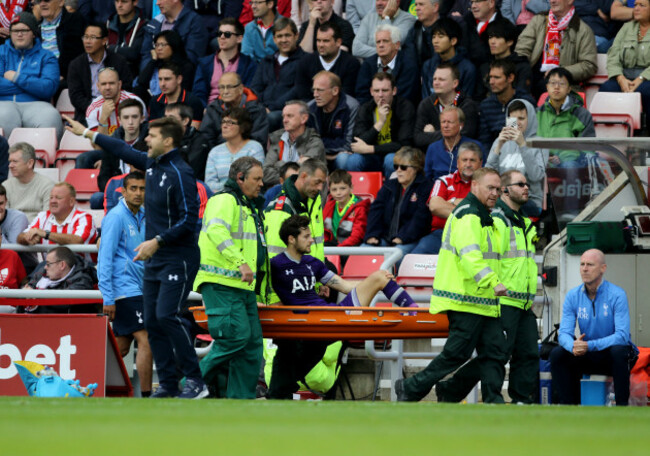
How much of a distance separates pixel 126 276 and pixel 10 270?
169cm

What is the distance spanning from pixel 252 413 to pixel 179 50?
9.68 metres

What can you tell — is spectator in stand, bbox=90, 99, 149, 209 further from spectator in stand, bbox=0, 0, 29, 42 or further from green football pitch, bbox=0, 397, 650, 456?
green football pitch, bbox=0, 397, 650, 456

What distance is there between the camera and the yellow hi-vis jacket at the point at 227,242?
955 centimetres

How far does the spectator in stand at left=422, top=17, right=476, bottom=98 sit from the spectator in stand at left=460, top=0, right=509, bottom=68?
9.2 inches

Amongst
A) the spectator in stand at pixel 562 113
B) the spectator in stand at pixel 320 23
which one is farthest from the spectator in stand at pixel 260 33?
the spectator in stand at pixel 562 113

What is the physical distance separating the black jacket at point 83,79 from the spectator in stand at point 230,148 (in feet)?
9.61

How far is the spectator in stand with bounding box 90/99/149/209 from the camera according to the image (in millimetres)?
13914

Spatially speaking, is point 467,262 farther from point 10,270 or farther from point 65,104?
point 65,104

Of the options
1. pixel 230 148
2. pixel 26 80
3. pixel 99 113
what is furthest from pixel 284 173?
pixel 26 80

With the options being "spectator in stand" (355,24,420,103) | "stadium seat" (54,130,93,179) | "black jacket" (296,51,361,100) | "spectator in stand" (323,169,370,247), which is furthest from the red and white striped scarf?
"stadium seat" (54,130,93,179)

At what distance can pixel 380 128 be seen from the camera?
13.6 meters

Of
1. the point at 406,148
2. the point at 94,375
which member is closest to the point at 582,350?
the point at 406,148

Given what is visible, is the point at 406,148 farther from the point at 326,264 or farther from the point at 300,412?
the point at 300,412

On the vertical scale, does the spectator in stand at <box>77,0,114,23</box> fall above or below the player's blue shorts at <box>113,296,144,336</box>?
above
